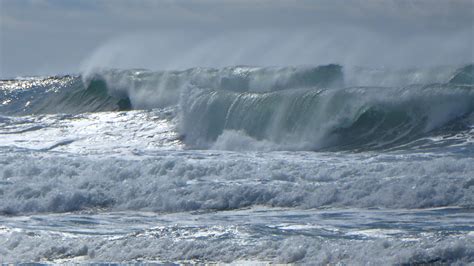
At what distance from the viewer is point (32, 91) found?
33.9 metres

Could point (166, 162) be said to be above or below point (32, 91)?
below

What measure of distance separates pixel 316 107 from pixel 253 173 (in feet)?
20.4

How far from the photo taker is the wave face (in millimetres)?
19703

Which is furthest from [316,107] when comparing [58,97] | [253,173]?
[58,97]

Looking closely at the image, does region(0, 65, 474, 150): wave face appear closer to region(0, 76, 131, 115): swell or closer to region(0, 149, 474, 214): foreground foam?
region(0, 76, 131, 115): swell

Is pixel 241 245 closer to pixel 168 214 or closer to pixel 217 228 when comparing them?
pixel 217 228

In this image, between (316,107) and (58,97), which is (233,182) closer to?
(316,107)

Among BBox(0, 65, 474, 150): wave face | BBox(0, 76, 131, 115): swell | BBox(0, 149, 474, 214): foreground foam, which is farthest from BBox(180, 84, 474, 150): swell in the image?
BBox(0, 76, 131, 115): swell

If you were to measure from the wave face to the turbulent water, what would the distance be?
39 mm

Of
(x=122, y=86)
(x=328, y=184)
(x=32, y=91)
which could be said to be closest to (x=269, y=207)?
(x=328, y=184)

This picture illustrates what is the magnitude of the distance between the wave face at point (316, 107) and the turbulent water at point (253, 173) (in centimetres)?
4

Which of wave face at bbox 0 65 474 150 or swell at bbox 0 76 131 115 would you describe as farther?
swell at bbox 0 76 131 115

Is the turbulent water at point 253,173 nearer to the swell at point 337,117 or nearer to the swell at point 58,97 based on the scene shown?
the swell at point 337,117

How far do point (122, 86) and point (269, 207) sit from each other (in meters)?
17.4
